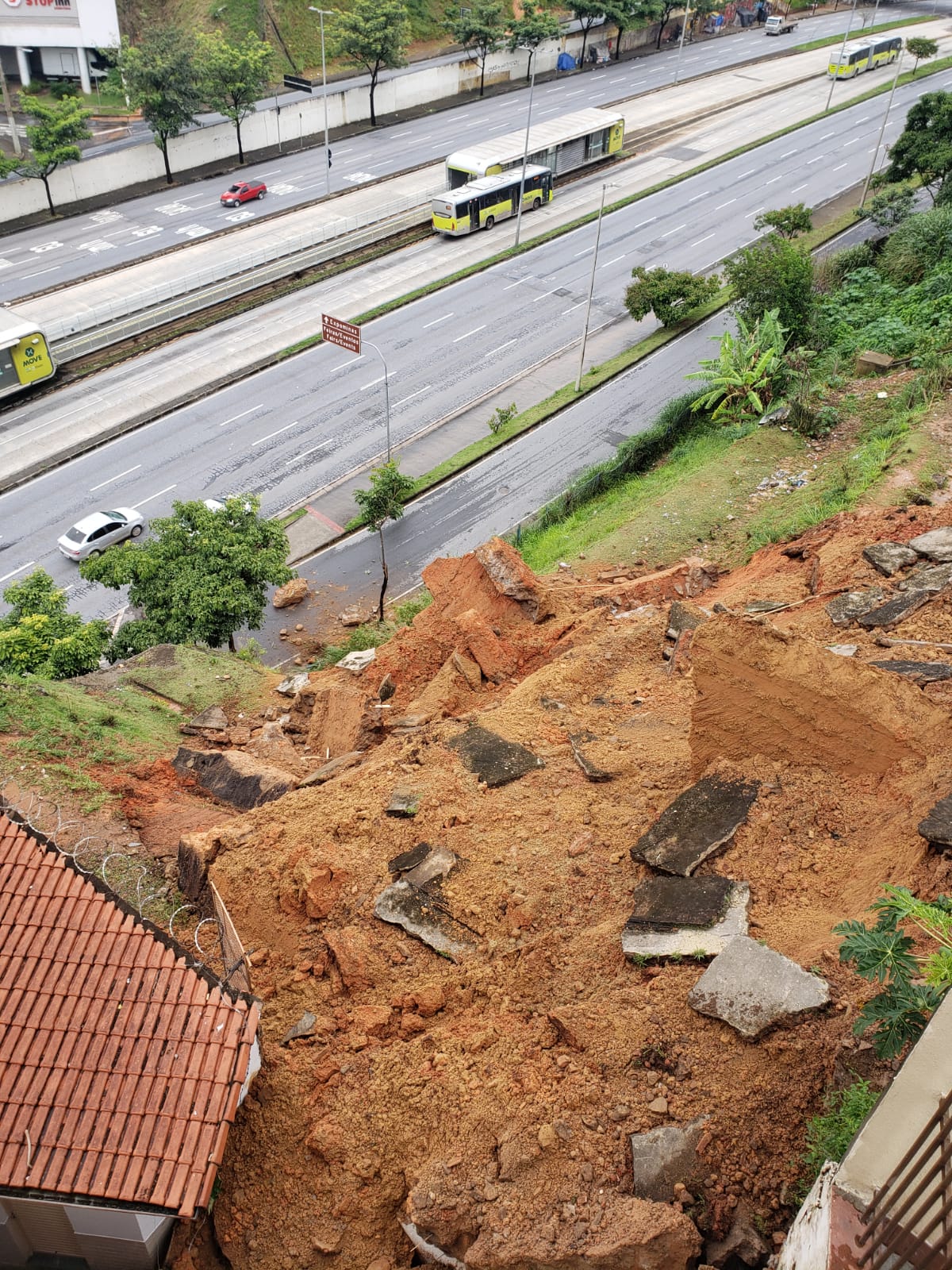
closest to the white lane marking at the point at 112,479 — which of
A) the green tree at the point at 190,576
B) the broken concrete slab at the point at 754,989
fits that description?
the green tree at the point at 190,576

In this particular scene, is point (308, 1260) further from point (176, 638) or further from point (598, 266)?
point (598, 266)

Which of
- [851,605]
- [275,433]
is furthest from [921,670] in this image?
[275,433]

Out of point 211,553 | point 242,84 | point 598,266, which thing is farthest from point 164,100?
point 211,553

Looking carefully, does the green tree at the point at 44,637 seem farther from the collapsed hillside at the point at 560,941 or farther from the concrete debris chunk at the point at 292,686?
the collapsed hillside at the point at 560,941

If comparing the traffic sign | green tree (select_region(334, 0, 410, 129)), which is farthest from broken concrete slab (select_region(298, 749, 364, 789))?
green tree (select_region(334, 0, 410, 129))

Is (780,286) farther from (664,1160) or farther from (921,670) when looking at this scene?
(664,1160)

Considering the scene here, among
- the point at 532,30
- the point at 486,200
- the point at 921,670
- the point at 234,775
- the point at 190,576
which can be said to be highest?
the point at 532,30

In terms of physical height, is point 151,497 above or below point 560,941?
below

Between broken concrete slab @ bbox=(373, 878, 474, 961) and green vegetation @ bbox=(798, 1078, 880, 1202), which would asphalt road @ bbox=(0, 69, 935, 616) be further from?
green vegetation @ bbox=(798, 1078, 880, 1202)

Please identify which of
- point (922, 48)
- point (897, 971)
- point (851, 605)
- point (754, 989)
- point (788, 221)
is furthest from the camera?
point (922, 48)
